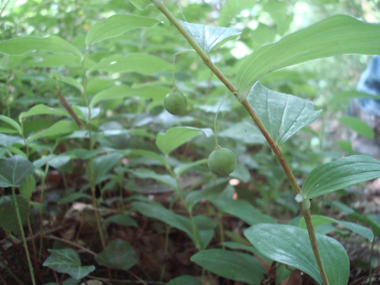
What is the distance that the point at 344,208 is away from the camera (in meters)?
1.27

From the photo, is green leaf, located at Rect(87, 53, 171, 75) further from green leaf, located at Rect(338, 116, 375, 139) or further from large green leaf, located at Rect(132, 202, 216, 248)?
green leaf, located at Rect(338, 116, 375, 139)

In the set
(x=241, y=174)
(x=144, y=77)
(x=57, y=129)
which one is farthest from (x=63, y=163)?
(x=144, y=77)

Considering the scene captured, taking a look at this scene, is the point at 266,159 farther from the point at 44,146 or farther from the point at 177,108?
the point at 44,146

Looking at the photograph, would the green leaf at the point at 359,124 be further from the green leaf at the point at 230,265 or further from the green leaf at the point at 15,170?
the green leaf at the point at 15,170

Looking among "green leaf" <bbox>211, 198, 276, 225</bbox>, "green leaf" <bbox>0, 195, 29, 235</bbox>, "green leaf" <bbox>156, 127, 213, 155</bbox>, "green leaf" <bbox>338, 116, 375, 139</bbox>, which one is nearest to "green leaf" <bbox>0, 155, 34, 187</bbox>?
"green leaf" <bbox>0, 195, 29, 235</bbox>

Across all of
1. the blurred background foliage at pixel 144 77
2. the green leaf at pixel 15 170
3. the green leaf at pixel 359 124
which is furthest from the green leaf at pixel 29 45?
the green leaf at pixel 359 124

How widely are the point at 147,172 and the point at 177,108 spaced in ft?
1.74

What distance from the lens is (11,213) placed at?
92 cm

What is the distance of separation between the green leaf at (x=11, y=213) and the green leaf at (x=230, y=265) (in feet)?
2.09

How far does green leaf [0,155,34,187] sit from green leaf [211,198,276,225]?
783 mm

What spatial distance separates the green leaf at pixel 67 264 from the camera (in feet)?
2.55

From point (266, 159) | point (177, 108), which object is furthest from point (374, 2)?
point (177, 108)

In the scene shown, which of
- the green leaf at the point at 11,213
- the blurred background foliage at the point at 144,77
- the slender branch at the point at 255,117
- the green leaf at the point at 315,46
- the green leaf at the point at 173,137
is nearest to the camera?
the green leaf at the point at 315,46

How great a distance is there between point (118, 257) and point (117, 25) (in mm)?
864
